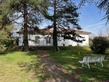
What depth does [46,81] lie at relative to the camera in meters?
12.9

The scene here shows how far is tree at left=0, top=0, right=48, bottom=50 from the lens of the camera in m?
31.3

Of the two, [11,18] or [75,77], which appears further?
[11,18]

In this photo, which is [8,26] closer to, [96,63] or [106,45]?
[106,45]

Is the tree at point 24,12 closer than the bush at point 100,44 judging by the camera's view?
No

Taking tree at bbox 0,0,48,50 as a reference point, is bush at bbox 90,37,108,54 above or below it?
below

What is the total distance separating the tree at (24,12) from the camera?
3134 centimetres

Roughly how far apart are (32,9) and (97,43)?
35.9ft

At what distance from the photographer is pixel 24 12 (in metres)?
34.1

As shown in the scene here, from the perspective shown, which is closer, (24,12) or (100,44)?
(100,44)

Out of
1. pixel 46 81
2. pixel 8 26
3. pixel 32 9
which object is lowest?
pixel 46 81

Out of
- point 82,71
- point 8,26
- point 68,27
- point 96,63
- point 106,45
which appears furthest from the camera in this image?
point 68,27

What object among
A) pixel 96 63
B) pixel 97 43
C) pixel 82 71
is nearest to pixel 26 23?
pixel 97 43

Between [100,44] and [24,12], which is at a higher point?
[24,12]

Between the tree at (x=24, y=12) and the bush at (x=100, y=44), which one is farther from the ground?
the tree at (x=24, y=12)
